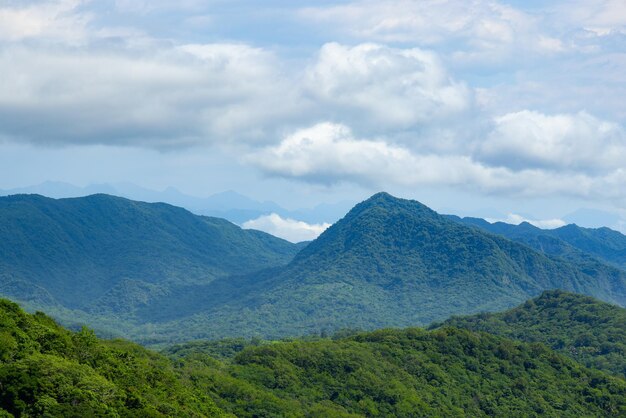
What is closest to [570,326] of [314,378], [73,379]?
[314,378]

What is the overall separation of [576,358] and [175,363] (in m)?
83.9

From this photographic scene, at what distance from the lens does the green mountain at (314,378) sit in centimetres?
5694

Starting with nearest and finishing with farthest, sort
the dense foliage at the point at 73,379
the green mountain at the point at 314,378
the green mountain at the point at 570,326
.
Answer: the dense foliage at the point at 73,379, the green mountain at the point at 314,378, the green mountain at the point at 570,326

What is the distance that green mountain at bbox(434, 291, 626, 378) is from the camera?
155 metres

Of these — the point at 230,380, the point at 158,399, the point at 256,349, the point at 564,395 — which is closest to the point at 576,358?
the point at 564,395

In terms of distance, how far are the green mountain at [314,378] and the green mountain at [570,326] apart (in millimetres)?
26857

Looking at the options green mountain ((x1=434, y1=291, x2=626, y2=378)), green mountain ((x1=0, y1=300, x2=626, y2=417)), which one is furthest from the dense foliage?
green mountain ((x1=434, y1=291, x2=626, y2=378))

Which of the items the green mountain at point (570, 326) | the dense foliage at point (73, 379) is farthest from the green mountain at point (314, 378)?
the green mountain at point (570, 326)

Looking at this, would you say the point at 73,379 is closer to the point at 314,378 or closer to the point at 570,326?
the point at 314,378

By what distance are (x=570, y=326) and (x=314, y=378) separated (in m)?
83.4

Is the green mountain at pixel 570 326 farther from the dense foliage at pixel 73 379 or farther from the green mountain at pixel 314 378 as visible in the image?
the dense foliage at pixel 73 379

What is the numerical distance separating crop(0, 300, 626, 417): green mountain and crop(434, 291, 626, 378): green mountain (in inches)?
1057

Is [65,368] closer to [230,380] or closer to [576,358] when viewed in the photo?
[230,380]

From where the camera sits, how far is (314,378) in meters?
110
